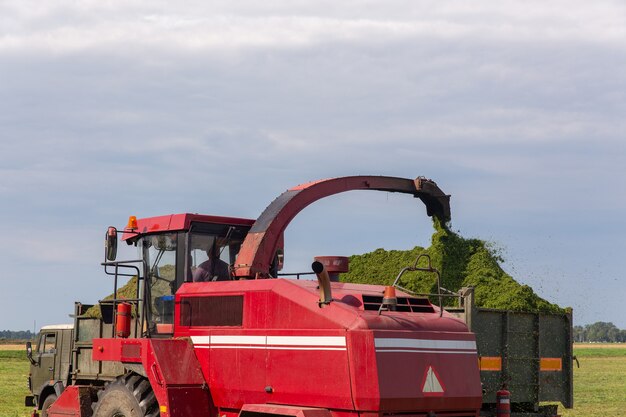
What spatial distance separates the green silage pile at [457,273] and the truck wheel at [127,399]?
4.49 metres

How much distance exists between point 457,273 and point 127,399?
5.50 m

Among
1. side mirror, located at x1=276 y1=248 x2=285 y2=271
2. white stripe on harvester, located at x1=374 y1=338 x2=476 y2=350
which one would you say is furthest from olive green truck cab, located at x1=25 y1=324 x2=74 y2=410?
white stripe on harvester, located at x1=374 y1=338 x2=476 y2=350

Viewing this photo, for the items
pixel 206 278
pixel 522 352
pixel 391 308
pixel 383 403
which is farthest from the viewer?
pixel 522 352

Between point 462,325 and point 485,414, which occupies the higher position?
point 462,325

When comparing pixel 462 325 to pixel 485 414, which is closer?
pixel 462 325

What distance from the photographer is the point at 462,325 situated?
10617 millimetres

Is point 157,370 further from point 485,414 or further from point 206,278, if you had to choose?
point 485,414

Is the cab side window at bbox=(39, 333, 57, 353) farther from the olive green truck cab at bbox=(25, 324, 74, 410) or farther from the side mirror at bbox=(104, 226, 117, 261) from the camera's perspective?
the side mirror at bbox=(104, 226, 117, 261)

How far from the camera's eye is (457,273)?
14250mm

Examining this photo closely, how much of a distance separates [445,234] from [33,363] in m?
7.83

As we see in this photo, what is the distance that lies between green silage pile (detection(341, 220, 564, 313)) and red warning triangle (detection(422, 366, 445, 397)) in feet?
11.4

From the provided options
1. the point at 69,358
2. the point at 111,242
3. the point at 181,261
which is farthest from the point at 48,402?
the point at 181,261

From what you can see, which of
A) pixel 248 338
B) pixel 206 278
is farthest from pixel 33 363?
pixel 248 338

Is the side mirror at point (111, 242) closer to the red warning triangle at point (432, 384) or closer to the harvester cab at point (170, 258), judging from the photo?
the harvester cab at point (170, 258)
